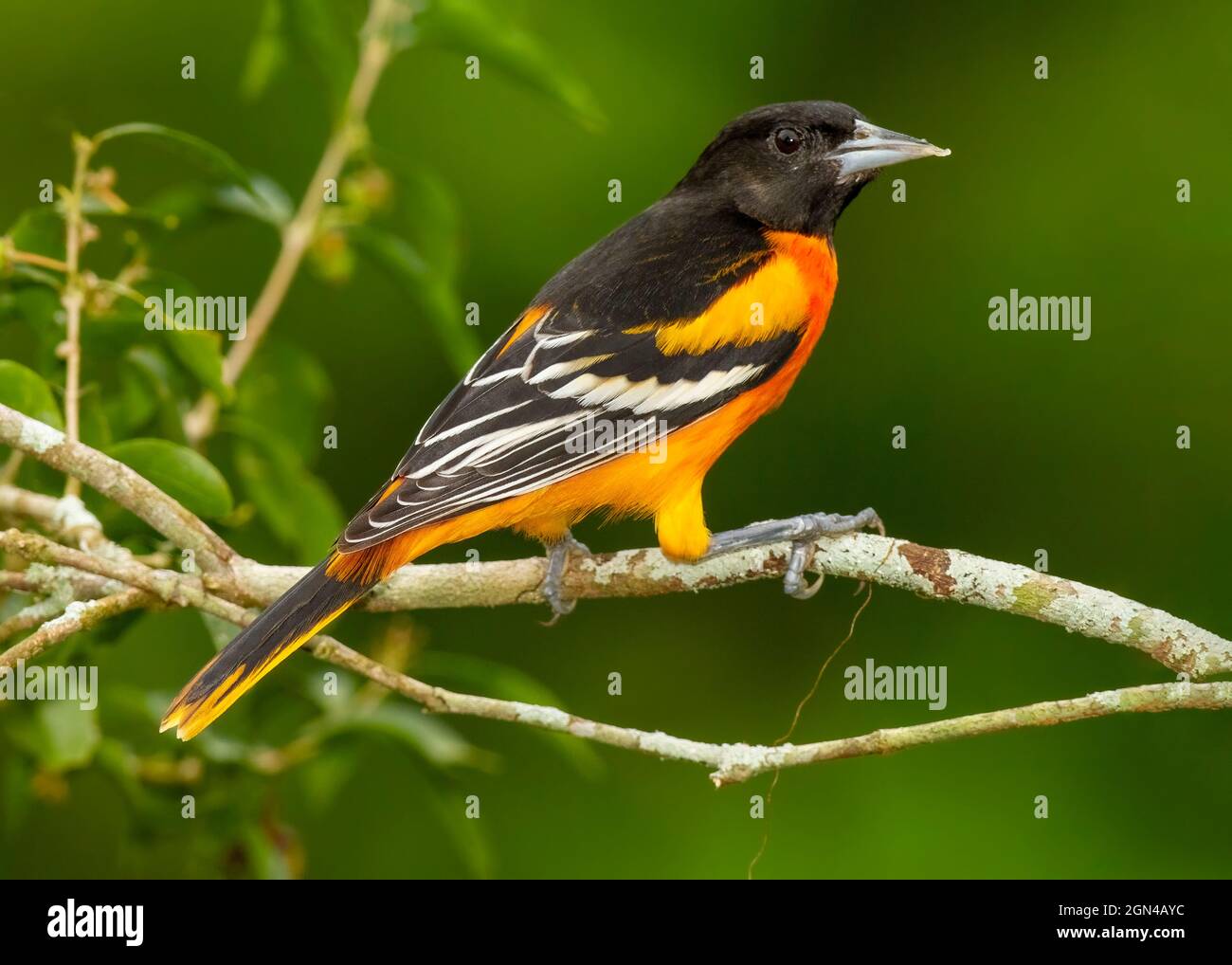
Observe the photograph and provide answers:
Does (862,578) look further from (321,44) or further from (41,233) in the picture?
(41,233)

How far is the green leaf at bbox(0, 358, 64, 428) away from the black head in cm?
197

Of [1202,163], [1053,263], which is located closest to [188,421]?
[1053,263]

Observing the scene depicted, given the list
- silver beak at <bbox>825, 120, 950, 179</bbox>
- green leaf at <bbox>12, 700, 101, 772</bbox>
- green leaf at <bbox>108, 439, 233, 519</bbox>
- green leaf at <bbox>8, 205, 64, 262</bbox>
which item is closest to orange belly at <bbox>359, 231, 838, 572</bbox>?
silver beak at <bbox>825, 120, 950, 179</bbox>

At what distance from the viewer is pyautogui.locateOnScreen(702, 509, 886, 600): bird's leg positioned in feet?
11.0

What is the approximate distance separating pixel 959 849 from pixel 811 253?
7.86 ft

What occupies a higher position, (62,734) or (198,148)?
(198,148)

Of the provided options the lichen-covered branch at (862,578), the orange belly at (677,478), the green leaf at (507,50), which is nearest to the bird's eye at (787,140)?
the orange belly at (677,478)

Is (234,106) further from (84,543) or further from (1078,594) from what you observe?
(1078,594)

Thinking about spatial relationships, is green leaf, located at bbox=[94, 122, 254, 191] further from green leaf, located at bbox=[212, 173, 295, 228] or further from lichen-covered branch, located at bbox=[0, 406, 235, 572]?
lichen-covered branch, located at bbox=[0, 406, 235, 572]

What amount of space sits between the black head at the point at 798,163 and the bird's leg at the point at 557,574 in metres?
1.11

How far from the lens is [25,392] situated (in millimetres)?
3109

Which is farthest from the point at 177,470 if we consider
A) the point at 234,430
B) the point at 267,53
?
the point at 267,53

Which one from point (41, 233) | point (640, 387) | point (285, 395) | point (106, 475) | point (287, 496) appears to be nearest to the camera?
point (106, 475)

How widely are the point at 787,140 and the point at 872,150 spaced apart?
256 millimetres
